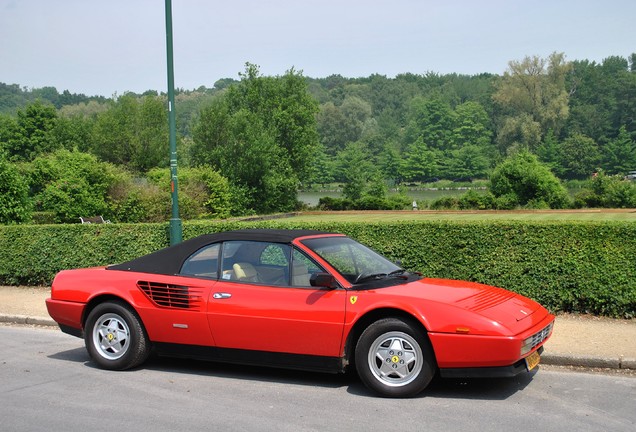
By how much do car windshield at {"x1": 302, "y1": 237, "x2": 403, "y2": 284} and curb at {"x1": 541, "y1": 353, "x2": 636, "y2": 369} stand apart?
6.89ft

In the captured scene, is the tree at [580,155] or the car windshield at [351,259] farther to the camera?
the tree at [580,155]

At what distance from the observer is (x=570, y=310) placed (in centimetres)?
1121

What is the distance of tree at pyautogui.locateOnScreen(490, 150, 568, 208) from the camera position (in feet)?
165

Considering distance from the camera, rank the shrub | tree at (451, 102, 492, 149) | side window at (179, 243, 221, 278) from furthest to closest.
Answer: tree at (451, 102, 492, 149) < the shrub < side window at (179, 243, 221, 278)

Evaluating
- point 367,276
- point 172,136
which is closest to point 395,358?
point 367,276

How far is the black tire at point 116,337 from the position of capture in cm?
791

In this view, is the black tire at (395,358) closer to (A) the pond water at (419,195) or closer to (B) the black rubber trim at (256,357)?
(B) the black rubber trim at (256,357)

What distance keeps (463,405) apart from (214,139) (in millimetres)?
51792

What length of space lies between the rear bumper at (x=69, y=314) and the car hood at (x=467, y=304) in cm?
365

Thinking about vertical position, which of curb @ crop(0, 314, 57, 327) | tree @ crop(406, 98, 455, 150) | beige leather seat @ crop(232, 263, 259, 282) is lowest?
curb @ crop(0, 314, 57, 327)

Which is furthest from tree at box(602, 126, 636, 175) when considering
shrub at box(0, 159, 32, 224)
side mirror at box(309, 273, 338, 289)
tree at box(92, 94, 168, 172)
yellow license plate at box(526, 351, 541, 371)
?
side mirror at box(309, 273, 338, 289)

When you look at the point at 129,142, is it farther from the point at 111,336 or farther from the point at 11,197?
the point at 111,336

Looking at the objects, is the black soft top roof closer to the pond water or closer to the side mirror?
the side mirror

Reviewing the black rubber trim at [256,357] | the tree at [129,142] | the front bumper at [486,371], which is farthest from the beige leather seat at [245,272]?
the tree at [129,142]
